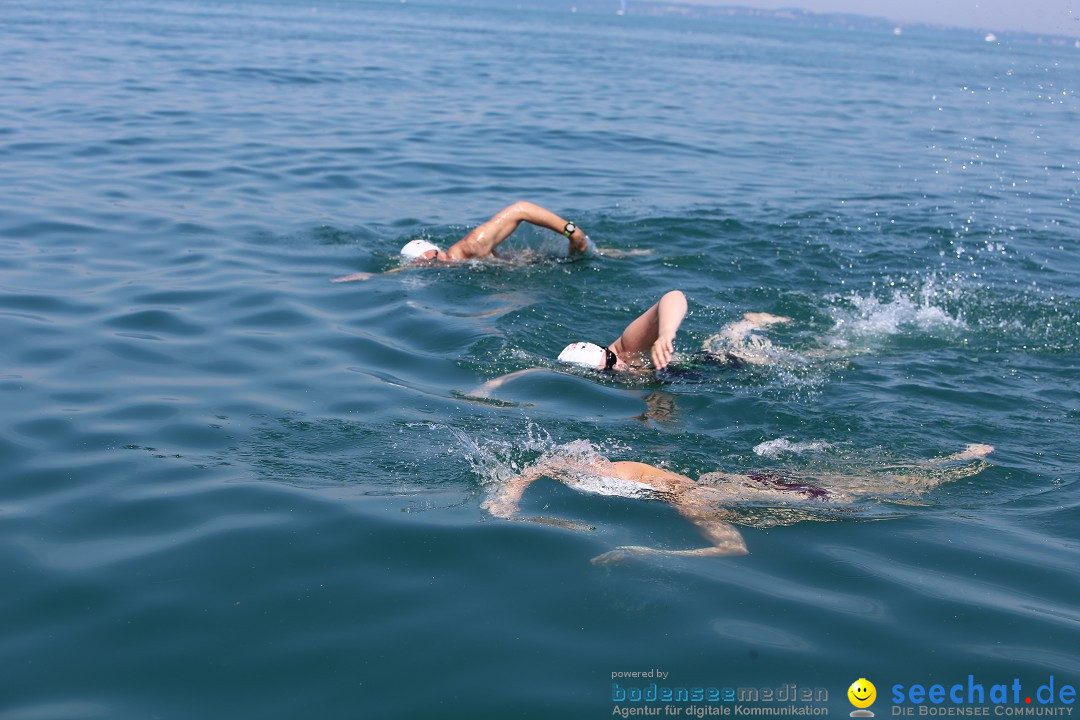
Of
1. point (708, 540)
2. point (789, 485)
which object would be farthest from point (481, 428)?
point (789, 485)

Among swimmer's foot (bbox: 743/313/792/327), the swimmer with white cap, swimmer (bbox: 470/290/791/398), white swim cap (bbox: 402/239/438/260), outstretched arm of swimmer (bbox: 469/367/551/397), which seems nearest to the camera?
swimmer (bbox: 470/290/791/398)

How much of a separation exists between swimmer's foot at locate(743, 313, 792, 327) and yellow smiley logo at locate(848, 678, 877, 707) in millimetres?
5383

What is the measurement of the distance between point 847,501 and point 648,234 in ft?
24.1

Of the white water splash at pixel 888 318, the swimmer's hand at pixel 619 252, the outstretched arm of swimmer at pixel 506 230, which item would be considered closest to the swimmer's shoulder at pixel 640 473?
the white water splash at pixel 888 318

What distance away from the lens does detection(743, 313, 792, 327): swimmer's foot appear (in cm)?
936

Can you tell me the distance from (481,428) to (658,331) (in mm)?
1687

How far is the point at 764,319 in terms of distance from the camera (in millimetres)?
9469

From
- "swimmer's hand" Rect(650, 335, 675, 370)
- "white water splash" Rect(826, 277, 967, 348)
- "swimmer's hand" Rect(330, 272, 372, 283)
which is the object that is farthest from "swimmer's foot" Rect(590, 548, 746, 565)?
"swimmer's hand" Rect(330, 272, 372, 283)

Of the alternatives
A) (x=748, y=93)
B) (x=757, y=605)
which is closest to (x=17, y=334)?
(x=757, y=605)

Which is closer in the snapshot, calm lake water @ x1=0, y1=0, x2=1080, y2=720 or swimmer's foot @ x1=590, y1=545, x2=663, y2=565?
calm lake water @ x1=0, y1=0, x2=1080, y2=720

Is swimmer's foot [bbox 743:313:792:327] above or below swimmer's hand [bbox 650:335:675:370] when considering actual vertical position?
below

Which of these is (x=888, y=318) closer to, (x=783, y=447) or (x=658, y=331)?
(x=658, y=331)

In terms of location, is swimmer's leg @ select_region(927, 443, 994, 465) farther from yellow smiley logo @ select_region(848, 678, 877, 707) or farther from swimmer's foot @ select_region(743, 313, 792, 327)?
swimmer's foot @ select_region(743, 313, 792, 327)

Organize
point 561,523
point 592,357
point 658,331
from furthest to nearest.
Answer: point 592,357 → point 658,331 → point 561,523
